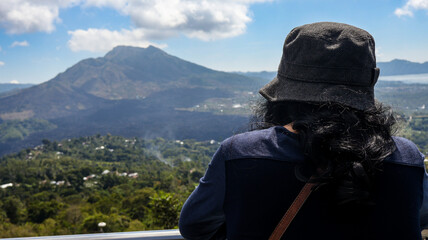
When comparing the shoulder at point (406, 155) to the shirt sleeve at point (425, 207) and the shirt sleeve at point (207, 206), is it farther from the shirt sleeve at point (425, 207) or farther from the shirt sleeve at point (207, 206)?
the shirt sleeve at point (207, 206)

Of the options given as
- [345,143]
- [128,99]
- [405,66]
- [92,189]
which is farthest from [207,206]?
[128,99]

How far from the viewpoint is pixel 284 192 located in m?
0.55

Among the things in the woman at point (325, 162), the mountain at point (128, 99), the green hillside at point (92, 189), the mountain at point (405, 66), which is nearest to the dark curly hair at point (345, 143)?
the woman at point (325, 162)

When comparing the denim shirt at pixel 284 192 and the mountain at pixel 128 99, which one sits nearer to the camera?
the denim shirt at pixel 284 192

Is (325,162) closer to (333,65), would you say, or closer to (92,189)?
(333,65)

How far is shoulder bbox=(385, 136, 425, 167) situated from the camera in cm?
58

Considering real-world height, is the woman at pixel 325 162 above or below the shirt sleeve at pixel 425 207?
above

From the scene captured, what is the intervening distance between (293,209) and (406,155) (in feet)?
0.76

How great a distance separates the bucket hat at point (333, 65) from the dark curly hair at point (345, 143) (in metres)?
0.02

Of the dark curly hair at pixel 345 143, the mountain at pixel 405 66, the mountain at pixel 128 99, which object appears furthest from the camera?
the mountain at pixel 128 99

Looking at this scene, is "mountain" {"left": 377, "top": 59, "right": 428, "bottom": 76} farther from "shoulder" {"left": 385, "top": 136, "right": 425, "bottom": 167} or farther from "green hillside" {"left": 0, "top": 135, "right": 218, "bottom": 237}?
"shoulder" {"left": 385, "top": 136, "right": 425, "bottom": 167}

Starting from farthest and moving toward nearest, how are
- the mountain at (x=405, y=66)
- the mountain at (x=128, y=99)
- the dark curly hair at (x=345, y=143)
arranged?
1. the mountain at (x=128, y=99)
2. the mountain at (x=405, y=66)
3. the dark curly hair at (x=345, y=143)

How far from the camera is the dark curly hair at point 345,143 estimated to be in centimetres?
53

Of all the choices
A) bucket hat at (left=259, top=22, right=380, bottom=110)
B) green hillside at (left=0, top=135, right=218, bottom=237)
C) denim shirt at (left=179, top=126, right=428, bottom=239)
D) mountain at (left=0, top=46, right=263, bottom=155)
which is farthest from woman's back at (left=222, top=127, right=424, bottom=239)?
mountain at (left=0, top=46, right=263, bottom=155)
